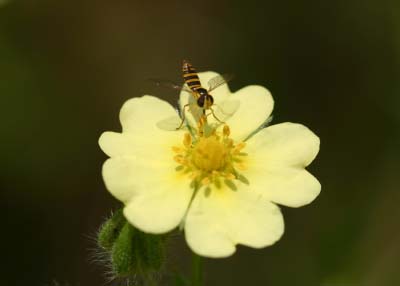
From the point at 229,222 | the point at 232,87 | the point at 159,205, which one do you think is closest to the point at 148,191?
the point at 159,205

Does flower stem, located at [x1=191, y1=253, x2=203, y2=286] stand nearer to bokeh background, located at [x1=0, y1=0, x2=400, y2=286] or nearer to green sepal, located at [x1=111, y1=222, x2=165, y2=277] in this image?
green sepal, located at [x1=111, y1=222, x2=165, y2=277]

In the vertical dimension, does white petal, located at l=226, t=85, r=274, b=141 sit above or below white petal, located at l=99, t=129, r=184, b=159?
above

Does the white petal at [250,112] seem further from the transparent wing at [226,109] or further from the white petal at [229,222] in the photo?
the white petal at [229,222]

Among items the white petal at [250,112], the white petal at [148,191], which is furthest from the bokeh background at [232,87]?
the white petal at [148,191]

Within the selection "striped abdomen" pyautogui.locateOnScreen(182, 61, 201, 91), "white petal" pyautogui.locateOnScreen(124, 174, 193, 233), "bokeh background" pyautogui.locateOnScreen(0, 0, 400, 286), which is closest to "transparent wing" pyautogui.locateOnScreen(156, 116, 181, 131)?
"striped abdomen" pyautogui.locateOnScreen(182, 61, 201, 91)

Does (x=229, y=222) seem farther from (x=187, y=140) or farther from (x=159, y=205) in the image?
(x=187, y=140)
